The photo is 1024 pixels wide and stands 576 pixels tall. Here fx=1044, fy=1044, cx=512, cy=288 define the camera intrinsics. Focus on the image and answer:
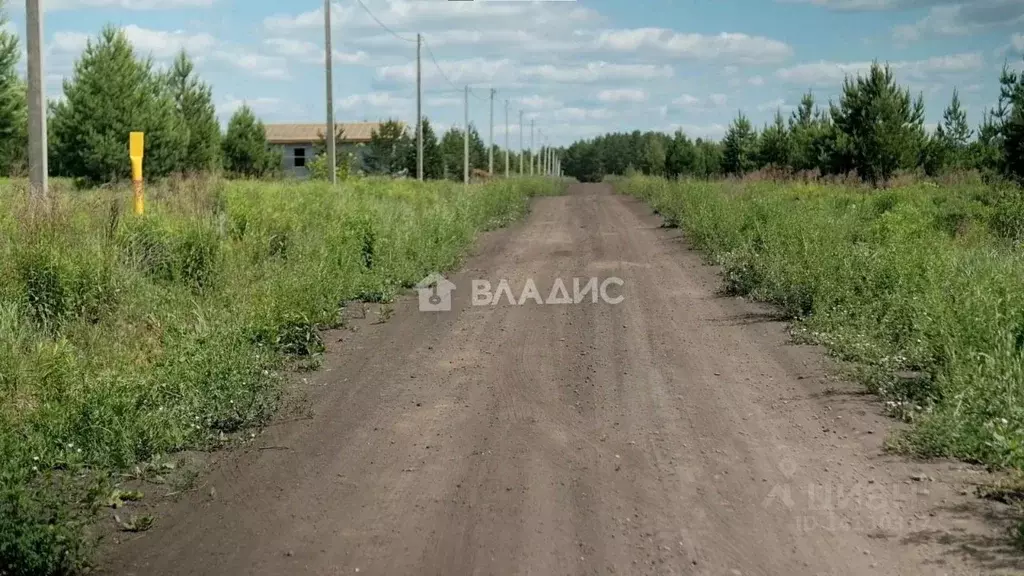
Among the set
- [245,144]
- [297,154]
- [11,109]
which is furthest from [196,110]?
[297,154]

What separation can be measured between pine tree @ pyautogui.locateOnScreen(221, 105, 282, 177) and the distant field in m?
50.2

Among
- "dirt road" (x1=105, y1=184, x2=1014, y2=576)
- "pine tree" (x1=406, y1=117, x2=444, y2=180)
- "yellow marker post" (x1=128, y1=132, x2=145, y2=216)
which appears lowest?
"dirt road" (x1=105, y1=184, x2=1014, y2=576)

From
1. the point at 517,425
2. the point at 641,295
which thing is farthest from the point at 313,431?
the point at 641,295

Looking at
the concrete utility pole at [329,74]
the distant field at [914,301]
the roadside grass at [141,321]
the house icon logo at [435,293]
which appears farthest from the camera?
the concrete utility pole at [329,74]

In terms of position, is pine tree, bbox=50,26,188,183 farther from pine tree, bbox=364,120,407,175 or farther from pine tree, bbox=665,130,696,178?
pine tree, bbox=665,130,696,178

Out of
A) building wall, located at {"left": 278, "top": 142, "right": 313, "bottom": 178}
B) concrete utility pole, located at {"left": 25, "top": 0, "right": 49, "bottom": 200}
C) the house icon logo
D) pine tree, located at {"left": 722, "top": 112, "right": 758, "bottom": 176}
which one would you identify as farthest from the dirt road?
building wall, located at {"left": 278, "top": 142, "right": 313, "bottom": 178}

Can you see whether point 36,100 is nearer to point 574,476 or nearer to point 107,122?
point 574,476

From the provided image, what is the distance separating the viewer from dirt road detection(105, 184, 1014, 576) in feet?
18.1

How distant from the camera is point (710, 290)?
15.3 m

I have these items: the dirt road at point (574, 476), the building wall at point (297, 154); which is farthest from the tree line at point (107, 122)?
the building wall at point (297, 154)

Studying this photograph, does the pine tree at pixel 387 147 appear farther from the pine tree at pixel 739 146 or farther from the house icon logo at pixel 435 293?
the house icon logo at pixel 435 293

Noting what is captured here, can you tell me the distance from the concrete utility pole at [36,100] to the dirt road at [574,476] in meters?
4.45

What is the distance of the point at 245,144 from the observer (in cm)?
6662

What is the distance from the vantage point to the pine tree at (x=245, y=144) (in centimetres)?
6619
